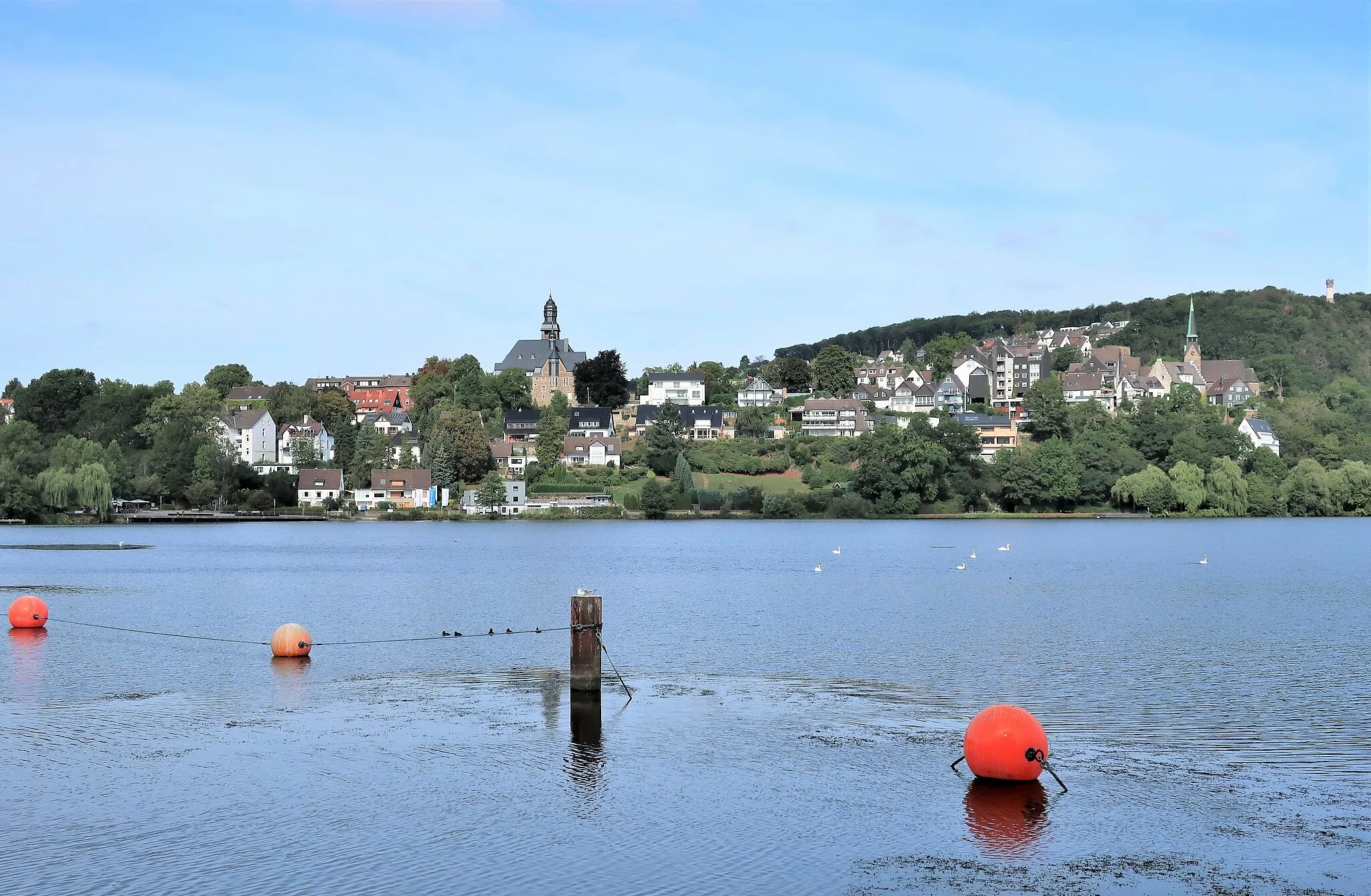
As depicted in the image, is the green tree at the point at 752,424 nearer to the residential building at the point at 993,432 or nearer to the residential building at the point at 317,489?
the residential building at the point at 993,432

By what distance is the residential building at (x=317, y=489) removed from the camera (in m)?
139

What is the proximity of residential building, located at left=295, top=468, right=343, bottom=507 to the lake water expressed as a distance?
89862 millimetres

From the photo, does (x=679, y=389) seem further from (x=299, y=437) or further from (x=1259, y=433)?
(x=1259, y=433)

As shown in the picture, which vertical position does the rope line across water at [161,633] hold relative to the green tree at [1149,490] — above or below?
below

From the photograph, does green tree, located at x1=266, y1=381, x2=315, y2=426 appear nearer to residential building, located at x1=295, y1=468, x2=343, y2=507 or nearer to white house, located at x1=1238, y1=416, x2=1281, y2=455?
residential building, located at x1=295, y1=468, x2=343, y2=507

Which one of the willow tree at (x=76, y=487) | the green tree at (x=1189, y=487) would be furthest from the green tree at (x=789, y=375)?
the willow tree at (x=76, y=487)

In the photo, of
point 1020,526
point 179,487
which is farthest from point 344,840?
point 179,487

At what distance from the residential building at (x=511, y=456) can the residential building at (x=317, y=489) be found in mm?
17361

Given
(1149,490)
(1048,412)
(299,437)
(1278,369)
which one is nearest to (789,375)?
(1048,412)

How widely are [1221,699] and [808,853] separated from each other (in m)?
14.1

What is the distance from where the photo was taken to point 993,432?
147375 mm

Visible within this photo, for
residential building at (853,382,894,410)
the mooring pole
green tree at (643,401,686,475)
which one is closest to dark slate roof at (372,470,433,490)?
green tree at (643,401,686,475)

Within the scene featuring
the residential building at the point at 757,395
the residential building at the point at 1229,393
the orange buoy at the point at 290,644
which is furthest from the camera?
the residential building at the point at 1229,393

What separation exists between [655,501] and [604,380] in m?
49.5
